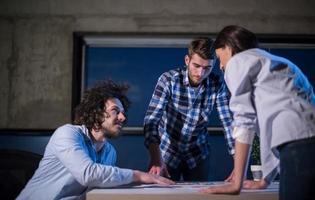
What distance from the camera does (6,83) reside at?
11.5 feet

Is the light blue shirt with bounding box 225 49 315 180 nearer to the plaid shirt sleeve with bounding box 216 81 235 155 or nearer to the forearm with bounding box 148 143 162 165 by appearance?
the forearm with bounding box 148 143 162 165

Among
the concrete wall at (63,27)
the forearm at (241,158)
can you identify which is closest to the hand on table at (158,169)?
the forearm at (241,158)

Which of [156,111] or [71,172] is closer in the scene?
[71,172]

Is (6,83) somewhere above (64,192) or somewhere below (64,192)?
above

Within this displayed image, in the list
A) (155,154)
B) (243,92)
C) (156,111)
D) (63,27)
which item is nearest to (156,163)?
(155,154)

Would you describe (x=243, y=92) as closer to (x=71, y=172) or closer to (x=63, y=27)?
(x=71, y=172)

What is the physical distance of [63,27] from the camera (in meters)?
3.56

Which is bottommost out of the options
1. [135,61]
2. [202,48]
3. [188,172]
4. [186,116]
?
[188,172]

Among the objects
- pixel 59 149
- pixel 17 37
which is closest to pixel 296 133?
pixel 59 149

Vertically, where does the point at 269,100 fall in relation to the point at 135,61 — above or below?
below

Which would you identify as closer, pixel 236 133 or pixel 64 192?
pixel 236 133

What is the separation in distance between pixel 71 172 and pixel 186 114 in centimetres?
95

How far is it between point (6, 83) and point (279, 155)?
9.13 feet

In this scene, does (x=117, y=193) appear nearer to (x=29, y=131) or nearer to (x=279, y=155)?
(x=279, y=155)
